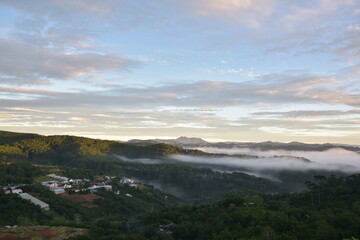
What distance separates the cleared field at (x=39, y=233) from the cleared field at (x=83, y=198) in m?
56.8

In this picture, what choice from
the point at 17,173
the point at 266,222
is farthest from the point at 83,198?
the point at 266,222

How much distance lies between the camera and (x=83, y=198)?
107m

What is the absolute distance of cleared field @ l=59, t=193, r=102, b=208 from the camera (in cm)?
10144

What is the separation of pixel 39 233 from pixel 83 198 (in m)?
67.4

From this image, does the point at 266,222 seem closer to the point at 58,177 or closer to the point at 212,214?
the point at 212,214

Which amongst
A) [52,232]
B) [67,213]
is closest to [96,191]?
[67,213]

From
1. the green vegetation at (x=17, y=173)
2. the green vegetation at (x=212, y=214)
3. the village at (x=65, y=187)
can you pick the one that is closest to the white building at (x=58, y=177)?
the village at (x=65, y=187)

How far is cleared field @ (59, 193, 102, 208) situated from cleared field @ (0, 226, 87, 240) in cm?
5684

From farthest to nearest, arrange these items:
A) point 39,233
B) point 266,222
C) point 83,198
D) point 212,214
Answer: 1. point 83,198
2. point 212,214
3. point 39,233
4. point 266,222

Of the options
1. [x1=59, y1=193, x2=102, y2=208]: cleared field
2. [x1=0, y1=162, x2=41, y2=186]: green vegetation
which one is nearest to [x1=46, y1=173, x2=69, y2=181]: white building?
[x1=0, y1=162, x2=41, y2=186]: green vegetation

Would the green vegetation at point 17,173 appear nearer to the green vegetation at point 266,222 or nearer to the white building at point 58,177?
the white building at point 58,177

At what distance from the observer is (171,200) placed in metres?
164

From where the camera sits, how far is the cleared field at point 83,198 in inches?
3994

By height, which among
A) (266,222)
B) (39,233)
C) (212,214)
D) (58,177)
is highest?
(266,222)
